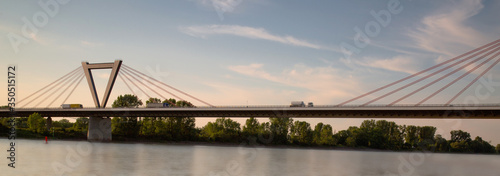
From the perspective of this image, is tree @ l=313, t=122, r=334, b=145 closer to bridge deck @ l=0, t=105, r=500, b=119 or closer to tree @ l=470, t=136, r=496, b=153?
bridge deck @ l=0, t=105, r=500, b=119

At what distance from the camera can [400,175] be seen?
34.2m

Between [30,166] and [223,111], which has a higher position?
[223,111]

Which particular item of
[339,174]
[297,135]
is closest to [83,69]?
[297,135]

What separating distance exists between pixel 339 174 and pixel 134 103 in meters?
84.6

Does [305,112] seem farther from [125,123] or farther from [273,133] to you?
[125,123]

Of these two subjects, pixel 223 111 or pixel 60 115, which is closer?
pixel 223 111

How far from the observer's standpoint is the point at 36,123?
94.1 meters

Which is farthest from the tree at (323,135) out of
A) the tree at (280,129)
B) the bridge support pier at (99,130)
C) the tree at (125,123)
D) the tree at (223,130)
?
the bridge support pier at (99,130)

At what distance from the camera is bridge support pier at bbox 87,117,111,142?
9050 centimetres

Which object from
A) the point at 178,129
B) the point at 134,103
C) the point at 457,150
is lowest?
the point at 457,150

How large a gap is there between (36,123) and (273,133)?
187 feet

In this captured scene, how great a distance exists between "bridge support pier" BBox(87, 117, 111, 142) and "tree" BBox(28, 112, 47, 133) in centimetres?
1285

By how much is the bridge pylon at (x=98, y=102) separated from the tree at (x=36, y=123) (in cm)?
1310

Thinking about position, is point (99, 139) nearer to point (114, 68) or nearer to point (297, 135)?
point (114, 68)
